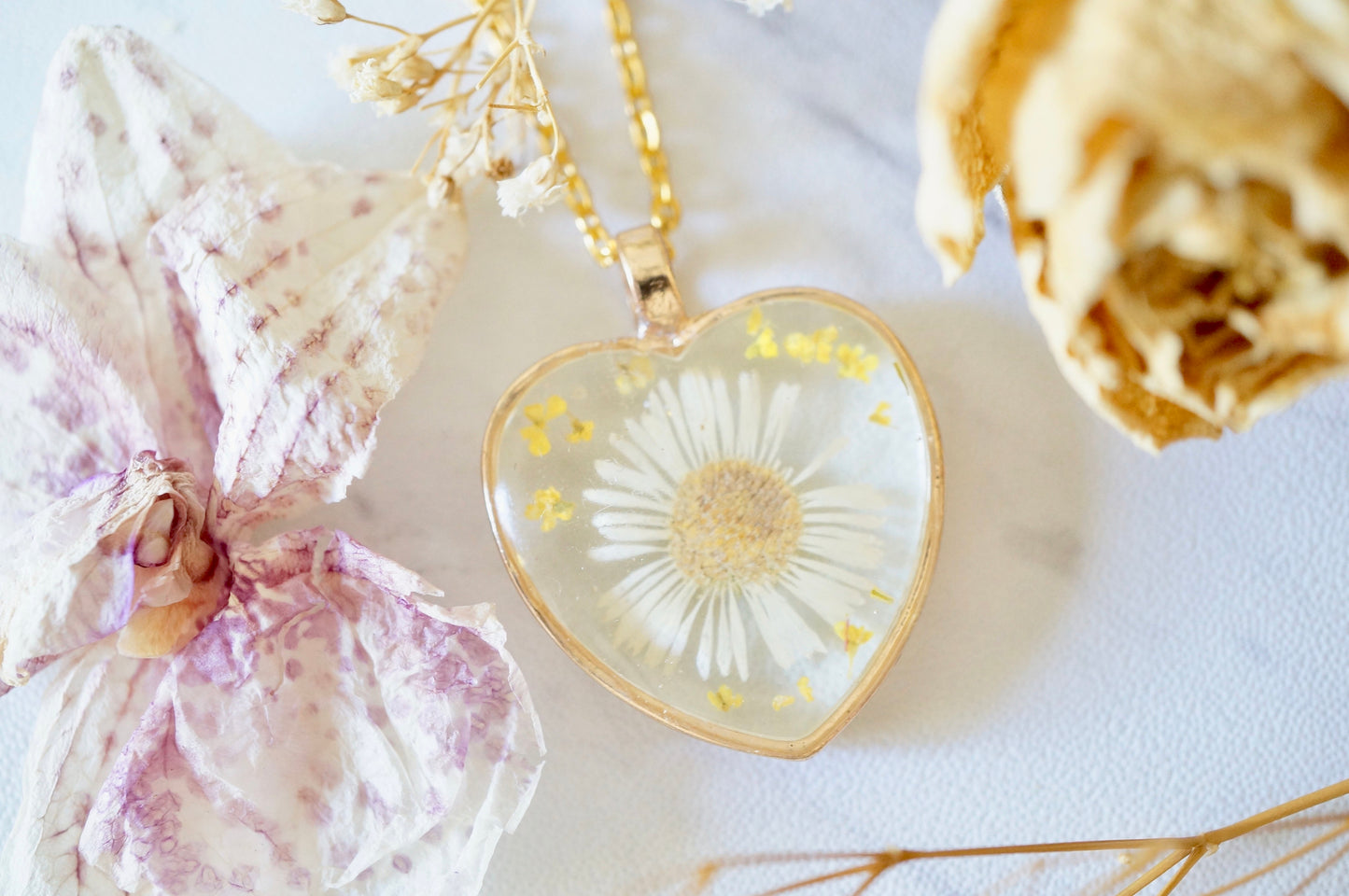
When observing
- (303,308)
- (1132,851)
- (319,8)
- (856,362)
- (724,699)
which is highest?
(319,8)

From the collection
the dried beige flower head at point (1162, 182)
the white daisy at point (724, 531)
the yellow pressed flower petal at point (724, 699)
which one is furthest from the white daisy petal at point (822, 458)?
the dried beige flower head at point (1162, 182)

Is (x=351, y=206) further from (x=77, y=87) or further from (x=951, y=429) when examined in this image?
(x=951, y=429)

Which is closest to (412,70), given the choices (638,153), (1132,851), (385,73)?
(385,73)

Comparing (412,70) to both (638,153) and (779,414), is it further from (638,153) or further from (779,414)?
(779,414)

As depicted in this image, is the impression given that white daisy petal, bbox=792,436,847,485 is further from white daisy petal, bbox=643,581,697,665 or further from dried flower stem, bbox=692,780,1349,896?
dried flower stem, bbox=692,780,1349,896

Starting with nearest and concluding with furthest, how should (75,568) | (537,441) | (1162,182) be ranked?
(1162,182) < (75,568) < (537,441)

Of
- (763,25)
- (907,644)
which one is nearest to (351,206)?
(763,25)

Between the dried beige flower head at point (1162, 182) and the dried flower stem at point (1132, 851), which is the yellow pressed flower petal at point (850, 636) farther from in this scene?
the dried beige flower head at point (1162, 182)

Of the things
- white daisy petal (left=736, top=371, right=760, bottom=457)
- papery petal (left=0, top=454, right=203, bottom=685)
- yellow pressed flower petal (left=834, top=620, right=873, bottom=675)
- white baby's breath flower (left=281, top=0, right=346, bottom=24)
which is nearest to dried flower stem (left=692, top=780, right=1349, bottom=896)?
yellow pressed flower petal (left=834, top=620, right=873, bottom=675)
